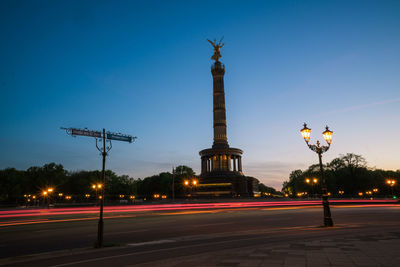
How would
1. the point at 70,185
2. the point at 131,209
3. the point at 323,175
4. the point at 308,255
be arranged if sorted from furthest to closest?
1. the point at 70,185
2. the point at 131,209
3. the point at 323,175
4. the point at 308,255

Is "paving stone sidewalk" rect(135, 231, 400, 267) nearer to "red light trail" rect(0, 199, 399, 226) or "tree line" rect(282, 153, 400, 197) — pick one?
"red light trail" rect(0, 199, 399, 226)

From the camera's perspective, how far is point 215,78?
7706 cm

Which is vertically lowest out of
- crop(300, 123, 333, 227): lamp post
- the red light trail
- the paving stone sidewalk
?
the red light trail

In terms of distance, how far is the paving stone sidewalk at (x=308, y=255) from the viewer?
7.14 m

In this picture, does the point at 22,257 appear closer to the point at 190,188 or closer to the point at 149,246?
the point at 149,246

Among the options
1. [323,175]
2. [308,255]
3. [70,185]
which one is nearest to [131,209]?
[323,175]

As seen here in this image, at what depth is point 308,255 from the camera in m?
7.97

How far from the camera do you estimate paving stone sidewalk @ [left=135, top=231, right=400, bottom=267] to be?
714 cm

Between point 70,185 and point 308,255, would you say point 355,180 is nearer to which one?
point 308,255

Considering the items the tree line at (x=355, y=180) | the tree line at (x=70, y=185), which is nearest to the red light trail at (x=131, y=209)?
the tree line at (x=70, y=185)

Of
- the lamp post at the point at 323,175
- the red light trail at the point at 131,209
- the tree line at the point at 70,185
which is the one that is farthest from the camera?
the tree line at the point at 70,185

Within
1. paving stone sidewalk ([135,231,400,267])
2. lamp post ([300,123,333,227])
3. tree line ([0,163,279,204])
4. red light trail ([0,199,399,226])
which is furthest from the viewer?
tree line ([0,163,279,204])

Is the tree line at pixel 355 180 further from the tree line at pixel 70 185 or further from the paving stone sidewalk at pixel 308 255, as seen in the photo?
the paving stone sidewalk at pixel 308 255

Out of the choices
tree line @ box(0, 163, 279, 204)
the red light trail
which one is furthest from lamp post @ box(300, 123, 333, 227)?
tree line @ box(0, 163, 279, 204)
